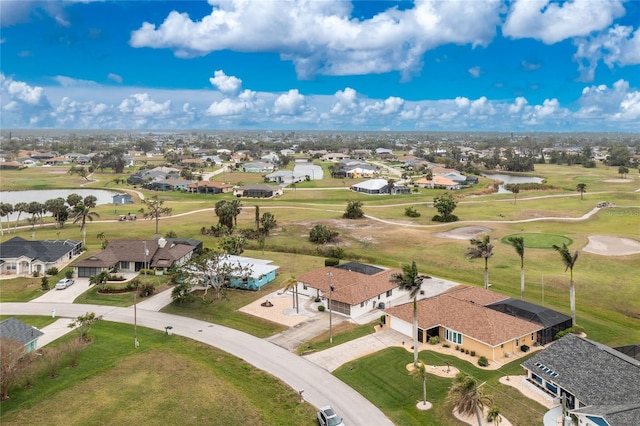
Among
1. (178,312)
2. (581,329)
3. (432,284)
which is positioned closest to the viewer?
(581,329)

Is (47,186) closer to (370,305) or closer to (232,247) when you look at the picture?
(232,247)

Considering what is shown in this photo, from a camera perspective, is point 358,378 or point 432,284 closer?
point 358,378

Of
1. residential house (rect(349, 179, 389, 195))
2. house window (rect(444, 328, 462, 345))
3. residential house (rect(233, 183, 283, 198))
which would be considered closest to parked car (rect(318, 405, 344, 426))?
house window (rect(444, 328, 462, 345))

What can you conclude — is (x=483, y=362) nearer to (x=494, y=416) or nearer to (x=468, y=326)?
(x=468, y=326)

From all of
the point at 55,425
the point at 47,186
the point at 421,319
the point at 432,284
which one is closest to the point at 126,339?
the point at 55,425

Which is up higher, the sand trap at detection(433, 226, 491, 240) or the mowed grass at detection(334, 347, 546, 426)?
the sand trap at detection(433, 226, 491, 240)

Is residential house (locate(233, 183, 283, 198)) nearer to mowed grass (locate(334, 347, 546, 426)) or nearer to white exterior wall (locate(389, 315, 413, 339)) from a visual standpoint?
white exterior wall (locate(389, 315, 413, 339))

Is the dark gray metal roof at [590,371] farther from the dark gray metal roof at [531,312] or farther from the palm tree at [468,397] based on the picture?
the palm tree at [468,397]
